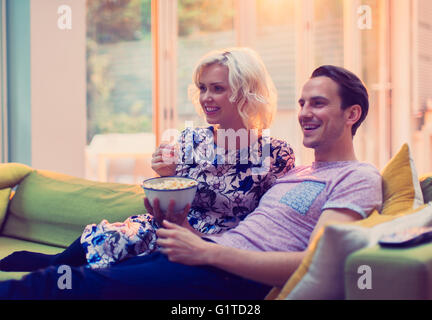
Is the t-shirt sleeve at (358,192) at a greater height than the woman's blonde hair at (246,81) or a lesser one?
lesser

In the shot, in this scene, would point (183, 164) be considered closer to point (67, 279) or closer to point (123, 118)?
point (67, 279)

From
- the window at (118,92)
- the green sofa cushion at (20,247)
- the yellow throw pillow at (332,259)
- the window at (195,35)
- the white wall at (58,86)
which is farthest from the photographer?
the window at (118,92)

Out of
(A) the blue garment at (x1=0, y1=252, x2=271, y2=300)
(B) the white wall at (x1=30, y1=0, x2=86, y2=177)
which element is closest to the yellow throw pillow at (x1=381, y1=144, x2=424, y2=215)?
(A) the blue garment at (x1=0, y1=252, x2=271, y2=300)

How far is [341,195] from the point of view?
1.24m

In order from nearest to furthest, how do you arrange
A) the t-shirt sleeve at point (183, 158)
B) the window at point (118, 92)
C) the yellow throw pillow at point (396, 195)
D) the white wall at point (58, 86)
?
the yellow throw pillow at point (396, 195) < the t-shirt sleeve at point (183, 158) < the white wall at point (58, 86) < the window at point (118, 92)

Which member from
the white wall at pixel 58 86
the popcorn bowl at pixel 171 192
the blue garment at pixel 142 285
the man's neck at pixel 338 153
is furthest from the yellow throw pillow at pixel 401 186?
the white wall at pixel 58 86

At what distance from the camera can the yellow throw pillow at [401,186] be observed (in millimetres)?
1270

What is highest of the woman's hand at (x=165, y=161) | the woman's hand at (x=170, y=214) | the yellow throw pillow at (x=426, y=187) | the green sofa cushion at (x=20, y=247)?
the woman's hand at (x=165, y=161)

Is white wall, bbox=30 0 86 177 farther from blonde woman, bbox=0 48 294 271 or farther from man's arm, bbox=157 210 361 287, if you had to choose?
man's arm, bbox=157 210 361 287

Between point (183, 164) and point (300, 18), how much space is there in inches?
123

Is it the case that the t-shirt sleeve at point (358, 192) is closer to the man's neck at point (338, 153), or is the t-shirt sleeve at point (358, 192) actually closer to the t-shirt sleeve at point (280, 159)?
the man's neck at point (338, 153)

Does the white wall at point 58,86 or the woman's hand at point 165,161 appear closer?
the woman's hand at point 165,161

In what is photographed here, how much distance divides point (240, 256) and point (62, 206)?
1.26 m
